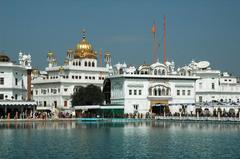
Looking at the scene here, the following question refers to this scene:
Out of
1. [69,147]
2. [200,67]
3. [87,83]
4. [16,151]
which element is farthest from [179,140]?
[200,67]

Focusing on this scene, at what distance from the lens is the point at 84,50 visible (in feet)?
273

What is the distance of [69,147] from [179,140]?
821 centimetres

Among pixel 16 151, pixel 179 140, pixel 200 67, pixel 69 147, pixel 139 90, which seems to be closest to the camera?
pixel 16 151

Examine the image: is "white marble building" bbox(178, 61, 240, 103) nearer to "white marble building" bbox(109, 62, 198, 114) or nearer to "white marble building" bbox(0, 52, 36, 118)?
"white marble building" bbox(109, 62, 198, 114)

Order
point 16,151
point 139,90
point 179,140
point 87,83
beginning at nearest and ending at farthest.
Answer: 1. point 16,151
2. point 179,140
3. point 139,90
4. point 87,83

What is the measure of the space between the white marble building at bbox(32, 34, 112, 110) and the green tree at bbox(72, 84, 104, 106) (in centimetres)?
356

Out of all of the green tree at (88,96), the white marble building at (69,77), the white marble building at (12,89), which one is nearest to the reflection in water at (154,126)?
the white marble building at (12,89)

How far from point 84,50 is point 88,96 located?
11.0 metres

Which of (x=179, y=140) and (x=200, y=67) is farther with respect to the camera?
(x=200, y=67)

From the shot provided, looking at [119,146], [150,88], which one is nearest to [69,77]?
[150,88]

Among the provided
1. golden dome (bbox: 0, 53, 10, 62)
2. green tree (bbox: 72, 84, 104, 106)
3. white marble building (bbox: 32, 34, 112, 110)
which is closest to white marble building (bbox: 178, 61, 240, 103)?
white marble building (bbox: 32, 34, 112, 110)

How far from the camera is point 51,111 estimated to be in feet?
243

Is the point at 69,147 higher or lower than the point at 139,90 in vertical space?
lower

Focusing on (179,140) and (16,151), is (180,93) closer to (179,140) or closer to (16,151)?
(179,140)
